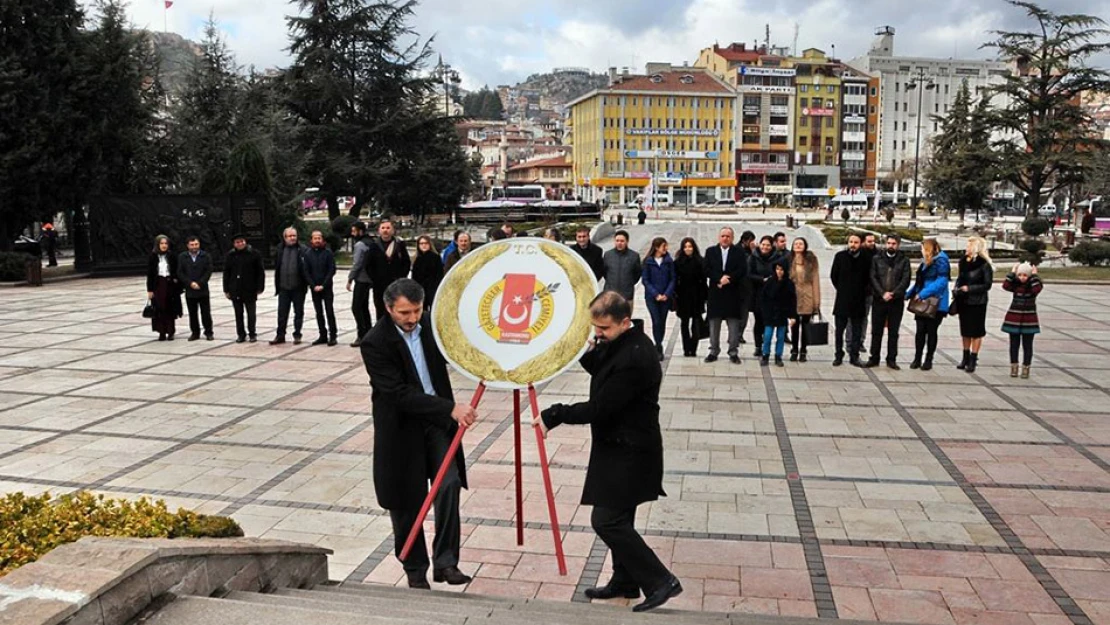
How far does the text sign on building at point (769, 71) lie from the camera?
110500 mm

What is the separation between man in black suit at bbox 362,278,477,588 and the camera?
468 cm

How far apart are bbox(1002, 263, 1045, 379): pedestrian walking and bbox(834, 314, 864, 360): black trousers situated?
180 centimetres

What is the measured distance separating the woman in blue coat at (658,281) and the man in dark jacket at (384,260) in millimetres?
3528

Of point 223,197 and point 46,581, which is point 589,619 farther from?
point 223,197

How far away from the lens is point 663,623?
3967mm

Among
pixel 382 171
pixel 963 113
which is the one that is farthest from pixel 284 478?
pixel 963 113

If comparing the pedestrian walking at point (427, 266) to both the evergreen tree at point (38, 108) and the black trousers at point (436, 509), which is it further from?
the evergreen tree at point (38, 108)

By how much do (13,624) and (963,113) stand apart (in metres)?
65.5

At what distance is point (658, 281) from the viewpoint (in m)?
12.0

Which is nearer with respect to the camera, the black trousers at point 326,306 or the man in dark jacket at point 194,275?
the black trousers at point 326,306

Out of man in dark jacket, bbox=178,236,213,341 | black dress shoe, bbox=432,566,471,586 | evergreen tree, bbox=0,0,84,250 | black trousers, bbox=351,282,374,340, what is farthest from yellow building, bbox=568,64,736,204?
black dress shoe, bbox=432,566,471,586

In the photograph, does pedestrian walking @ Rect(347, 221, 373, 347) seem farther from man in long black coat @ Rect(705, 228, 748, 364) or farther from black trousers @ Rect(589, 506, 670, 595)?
black trousers @ Rect(589, 506, 670, 595)

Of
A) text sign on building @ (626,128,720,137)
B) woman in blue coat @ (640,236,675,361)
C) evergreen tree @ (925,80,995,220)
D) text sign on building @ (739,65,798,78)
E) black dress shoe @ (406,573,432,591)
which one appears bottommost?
black dress shoe @ (406,573,432,591)

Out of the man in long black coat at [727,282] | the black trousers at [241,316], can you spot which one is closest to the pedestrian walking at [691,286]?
the man in long black coat at [727,282]
